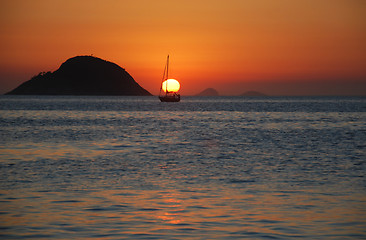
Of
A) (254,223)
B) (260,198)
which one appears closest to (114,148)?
(260,198)

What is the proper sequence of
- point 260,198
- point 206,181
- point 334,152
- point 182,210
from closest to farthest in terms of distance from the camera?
1. point 182,210
2. point 260,198
3. point 206,181
4. point 334,152

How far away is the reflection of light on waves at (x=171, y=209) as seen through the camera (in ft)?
48.6

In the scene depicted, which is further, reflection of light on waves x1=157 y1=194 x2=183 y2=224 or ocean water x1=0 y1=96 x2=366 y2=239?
reflection of light on waves x1=157 y1=194 x2=183 y2=224

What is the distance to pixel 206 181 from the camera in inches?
852

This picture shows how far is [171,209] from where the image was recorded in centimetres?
1606

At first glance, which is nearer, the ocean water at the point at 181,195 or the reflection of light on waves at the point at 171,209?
the ocean water at the point at 181,195

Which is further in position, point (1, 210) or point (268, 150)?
point (268, 150)

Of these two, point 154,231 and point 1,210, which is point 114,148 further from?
point 154,231

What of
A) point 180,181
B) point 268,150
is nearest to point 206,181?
point 180,181

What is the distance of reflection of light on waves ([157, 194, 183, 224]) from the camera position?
14820 millimetres

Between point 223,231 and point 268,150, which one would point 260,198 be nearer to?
point 223,231

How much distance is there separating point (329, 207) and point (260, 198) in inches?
95.7

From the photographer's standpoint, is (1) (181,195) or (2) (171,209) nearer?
(2) (171,209)

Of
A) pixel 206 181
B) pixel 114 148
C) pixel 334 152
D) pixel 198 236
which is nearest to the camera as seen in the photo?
pixel 198 236
